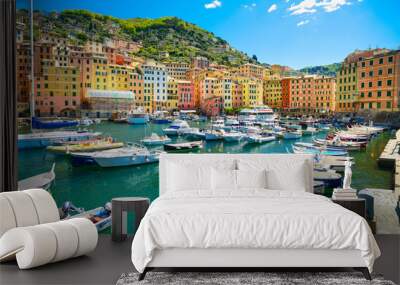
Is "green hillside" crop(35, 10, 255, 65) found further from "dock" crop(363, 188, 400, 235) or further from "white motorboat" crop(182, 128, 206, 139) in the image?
"dock" crop(363, 188, 400, 235)

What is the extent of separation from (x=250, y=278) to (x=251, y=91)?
12.1 feet

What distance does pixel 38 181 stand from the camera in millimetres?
7012

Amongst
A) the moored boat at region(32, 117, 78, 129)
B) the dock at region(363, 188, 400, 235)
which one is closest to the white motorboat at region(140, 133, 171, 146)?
the moored boat at region(32, 117, 78, 129)

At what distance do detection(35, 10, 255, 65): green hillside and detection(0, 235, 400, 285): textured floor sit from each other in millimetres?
2917

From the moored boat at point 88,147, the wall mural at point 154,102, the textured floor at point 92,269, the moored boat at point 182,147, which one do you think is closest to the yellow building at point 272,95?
the wall mural at point 154,102

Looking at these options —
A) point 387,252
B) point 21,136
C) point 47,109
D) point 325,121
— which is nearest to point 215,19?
point 325,121

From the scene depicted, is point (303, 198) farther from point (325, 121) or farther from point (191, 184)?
point (325, 121)

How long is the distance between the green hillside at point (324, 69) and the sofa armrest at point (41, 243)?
3.76 metres

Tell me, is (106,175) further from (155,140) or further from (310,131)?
(310,131)

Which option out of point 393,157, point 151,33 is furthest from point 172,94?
point 393,157

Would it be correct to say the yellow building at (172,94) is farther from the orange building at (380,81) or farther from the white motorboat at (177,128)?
the orange building at (380,81)

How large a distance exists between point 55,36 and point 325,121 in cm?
368

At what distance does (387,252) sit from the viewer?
5.48 meters

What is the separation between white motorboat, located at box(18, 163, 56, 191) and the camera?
22.9ft
